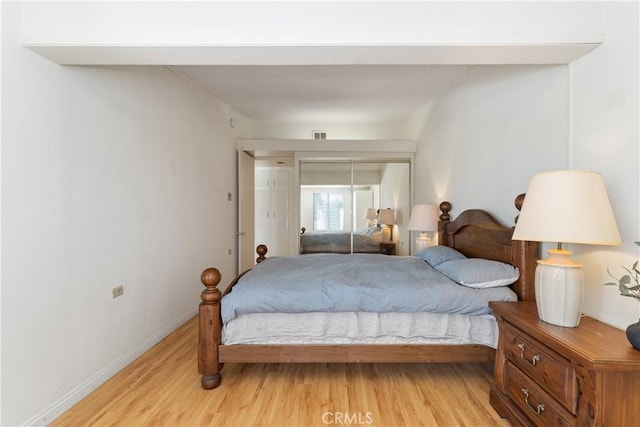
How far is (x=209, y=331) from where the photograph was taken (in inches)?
78.6

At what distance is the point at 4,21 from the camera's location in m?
1.51

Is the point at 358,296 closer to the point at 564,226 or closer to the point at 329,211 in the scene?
the point at 564,226

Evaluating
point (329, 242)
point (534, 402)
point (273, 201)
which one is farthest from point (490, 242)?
point (273, 201)

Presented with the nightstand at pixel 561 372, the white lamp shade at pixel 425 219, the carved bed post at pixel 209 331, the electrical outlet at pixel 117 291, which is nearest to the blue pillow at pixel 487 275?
the nightstand at pixel 561 372

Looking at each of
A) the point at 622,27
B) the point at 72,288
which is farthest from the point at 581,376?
the point at 72,288

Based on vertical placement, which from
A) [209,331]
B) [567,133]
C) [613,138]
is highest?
[567,133]

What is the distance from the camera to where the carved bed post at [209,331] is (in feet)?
6.56

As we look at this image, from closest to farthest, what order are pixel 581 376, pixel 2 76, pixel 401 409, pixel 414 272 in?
1. pixel 581 376
2. pixel 2 76
3. pixel 401 409
4. pixel 414 272

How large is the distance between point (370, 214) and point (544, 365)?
10.5 ft

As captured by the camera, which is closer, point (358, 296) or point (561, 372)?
point (561, 372)

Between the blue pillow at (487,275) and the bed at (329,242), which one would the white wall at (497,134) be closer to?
the blue pillow at (487,275)

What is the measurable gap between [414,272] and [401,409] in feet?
3.21

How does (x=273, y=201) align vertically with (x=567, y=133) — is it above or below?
below

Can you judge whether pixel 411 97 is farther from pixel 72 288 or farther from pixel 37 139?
pixel 72 288
